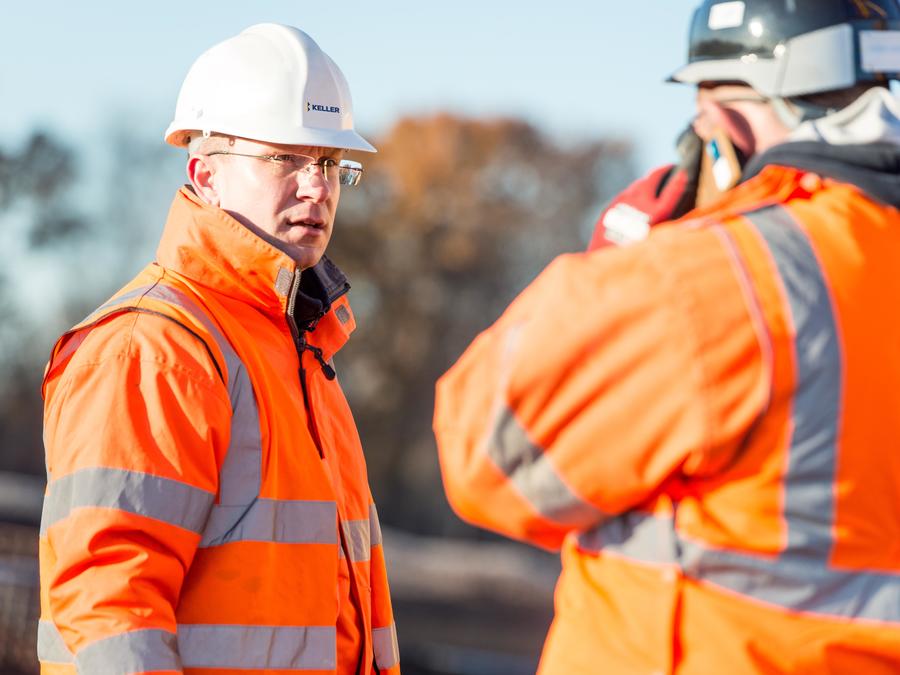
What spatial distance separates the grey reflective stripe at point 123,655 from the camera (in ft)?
7.43

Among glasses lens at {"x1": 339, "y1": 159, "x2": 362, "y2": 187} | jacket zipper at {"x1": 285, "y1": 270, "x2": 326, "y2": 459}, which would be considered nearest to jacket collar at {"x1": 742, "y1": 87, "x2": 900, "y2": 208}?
jacket zipper at {"x1": 285, "y1": 270, "x2": 326, "y2": 459}

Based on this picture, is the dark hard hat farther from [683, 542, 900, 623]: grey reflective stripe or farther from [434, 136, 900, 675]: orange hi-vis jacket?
[683, 542, 900, 623]: grey reflective stripe

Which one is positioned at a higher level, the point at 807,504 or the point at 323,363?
the point at 807,504

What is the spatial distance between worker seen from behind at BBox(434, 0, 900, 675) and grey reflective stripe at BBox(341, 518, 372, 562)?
1.09 m


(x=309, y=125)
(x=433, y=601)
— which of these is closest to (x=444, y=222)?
(x=433, y=601)

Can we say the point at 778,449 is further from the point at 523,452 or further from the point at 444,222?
the point at 444,222

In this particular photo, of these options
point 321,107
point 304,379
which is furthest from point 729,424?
point 321,107

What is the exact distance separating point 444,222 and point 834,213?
30859mm

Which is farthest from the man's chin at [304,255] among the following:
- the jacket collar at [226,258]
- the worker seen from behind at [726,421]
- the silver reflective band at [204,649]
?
the worker seen from behind at [726,421]

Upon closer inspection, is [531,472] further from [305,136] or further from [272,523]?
[305,136]

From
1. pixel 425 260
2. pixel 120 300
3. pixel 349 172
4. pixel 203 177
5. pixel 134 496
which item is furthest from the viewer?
pixel 425 260

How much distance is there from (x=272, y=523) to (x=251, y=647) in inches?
10.7

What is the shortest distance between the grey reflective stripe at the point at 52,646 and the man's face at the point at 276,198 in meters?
1.10

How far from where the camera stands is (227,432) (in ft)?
8.27
